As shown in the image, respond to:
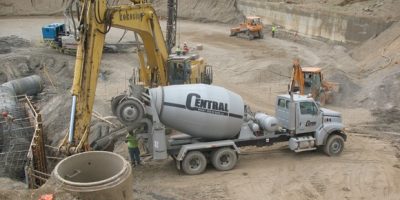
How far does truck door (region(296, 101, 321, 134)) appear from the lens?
15.9 metres

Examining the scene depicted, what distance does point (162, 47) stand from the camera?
19.0 meters

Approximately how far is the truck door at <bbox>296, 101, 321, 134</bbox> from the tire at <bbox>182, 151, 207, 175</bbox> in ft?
11.7

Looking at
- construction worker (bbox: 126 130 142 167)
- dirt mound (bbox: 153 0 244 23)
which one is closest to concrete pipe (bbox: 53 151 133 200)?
construction worker (bbox: 126 130 142 167)

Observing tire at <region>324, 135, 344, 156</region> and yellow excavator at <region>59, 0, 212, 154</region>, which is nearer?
yellow excavator at <region>59, 0, 212, 154</region>

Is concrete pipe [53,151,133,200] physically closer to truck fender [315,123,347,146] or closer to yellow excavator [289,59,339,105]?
truck fender [315,123,347,146]

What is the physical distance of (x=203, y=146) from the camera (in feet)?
47.8

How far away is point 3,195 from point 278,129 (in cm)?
1012

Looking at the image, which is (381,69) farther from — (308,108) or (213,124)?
(213,124)

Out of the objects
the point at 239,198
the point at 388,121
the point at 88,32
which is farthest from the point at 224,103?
the point at 388,121

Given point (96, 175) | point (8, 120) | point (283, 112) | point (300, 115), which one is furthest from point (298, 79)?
point (96, 175)

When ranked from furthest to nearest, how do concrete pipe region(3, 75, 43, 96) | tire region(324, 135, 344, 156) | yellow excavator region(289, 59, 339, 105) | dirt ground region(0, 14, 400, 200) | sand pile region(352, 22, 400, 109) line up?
yellow excavator region(289, 59, 339, 105) < sand pile region(352, 22, 400, 109) < concrete pipe region(3, 75, 43, 96) < tire region(324, 135, 344, 156) < dirt ground region(0, 14, 400, 200)

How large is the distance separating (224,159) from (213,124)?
1.28m

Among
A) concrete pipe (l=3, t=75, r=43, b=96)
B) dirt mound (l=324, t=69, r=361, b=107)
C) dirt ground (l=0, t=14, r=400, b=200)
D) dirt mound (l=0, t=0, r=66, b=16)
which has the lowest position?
dirt ground (l=0, t=14, r=400, b=200)

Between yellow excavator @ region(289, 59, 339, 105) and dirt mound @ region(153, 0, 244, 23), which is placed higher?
dirt mound @ region(153, 0, 244, 23)
